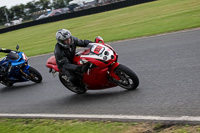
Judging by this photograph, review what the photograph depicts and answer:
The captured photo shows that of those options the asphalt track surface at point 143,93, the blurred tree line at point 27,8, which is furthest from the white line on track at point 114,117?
the blurred tree line at point 27,8

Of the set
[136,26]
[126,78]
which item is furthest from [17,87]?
[136,26]

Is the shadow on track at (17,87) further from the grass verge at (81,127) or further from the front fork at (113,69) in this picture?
the front fork at (113,69)

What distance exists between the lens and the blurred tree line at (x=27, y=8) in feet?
249

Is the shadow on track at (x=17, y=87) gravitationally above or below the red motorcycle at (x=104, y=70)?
below

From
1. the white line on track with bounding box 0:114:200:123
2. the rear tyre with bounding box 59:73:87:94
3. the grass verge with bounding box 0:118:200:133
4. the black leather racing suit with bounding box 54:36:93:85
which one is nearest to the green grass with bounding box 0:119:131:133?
the grass verge with bounding box 0:118:200:133

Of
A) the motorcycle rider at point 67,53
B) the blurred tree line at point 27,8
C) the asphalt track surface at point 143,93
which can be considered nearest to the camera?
the asphalt track surface at point 143,93

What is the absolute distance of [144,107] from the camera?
5.41m

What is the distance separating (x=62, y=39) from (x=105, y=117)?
2115 millimetres

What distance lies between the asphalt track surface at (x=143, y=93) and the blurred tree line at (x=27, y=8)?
216 feet

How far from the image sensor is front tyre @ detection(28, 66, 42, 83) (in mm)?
9367

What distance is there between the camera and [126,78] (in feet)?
21.0

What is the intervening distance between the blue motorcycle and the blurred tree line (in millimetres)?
65460

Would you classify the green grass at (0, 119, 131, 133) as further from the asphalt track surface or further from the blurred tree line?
the blurred tree line

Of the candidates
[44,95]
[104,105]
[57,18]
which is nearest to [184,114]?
[104,105]
